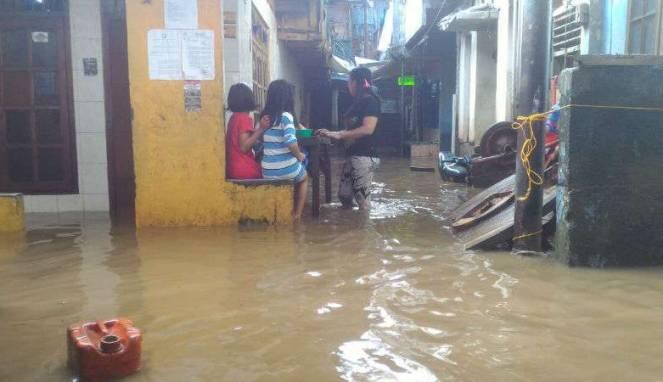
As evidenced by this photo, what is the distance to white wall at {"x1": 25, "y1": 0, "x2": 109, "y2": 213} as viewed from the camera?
23.6 ft

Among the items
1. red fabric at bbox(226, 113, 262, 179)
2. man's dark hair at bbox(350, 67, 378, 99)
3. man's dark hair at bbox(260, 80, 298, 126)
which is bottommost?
red fabric at bbox(226, 113, 262, 179)

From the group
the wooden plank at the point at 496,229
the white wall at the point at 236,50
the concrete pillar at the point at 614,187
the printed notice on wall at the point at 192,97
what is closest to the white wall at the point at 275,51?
the white wall at the point at 236,50

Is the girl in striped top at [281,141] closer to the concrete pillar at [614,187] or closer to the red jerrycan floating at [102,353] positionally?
the concrete pillar at [614,187]

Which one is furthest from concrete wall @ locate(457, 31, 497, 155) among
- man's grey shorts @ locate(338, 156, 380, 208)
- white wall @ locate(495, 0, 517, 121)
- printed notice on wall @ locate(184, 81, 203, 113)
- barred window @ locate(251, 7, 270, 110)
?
printed notice on wall @ locate(184, 81, 203, 113)

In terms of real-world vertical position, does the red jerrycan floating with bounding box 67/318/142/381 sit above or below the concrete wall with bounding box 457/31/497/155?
below

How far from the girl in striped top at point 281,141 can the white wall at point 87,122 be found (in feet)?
7.44

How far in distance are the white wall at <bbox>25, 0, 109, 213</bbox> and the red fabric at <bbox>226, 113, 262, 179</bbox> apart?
76.8 inches

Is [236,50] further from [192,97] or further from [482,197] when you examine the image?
[482,197]

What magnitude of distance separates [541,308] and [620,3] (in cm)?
519

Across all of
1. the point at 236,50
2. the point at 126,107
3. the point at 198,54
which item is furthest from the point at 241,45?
the point at 126,107

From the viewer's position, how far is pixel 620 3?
7203 mm

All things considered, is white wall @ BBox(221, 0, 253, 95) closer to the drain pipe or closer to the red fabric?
the red fabric

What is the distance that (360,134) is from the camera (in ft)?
23.0

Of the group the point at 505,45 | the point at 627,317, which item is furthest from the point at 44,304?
the point at 505,45
